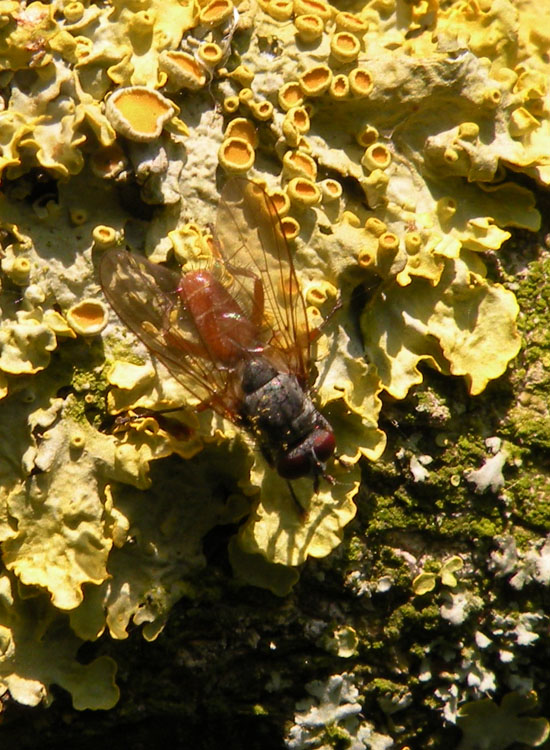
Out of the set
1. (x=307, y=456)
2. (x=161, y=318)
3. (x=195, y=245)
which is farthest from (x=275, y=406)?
(x=195, y=245)

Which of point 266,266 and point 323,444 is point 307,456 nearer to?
point 323,444

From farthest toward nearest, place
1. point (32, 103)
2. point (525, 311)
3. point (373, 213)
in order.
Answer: point (525, 311)
point (373, 213)
point (32, 103)

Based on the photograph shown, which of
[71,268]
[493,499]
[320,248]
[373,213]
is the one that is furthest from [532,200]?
[71,268]

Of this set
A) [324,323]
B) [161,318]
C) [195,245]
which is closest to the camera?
[161,318]

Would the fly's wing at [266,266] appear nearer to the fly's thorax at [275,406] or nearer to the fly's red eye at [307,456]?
the fly's thorax at [275,406]

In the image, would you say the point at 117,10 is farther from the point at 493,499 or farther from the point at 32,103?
the point at 493,499
